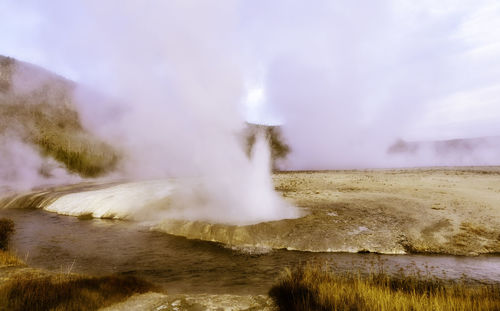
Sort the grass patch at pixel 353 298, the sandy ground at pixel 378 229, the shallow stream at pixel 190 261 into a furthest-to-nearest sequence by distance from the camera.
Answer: the sandy ground at pixel 378 229 < the shallow stream at pixel 190 261 < the grass patch at pixel 353 298

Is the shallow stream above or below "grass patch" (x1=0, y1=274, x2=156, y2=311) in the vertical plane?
below

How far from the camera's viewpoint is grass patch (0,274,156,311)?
6.29 m

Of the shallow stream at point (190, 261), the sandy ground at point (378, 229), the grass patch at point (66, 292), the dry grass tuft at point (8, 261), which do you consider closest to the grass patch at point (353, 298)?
the shallow stream at point (190, 261)

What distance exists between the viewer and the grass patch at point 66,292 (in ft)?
20.6

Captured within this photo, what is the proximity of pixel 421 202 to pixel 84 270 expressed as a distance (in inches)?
820

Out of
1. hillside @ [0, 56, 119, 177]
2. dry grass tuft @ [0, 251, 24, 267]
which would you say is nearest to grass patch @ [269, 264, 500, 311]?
dry grass tuft @ [0, 251, 24, 267]

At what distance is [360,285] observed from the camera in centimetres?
684

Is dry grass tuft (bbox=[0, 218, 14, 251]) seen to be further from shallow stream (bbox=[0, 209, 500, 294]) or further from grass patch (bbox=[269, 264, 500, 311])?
grass patch (bbox=[269, 264, 500, 311])

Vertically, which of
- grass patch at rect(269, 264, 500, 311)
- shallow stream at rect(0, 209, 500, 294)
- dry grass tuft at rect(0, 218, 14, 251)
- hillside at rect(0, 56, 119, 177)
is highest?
hillside at rect(0, 56, 119, 177)

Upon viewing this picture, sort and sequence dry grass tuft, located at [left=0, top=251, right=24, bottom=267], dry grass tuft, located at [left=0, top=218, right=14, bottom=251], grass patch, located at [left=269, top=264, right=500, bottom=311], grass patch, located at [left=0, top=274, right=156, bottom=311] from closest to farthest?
grass patch, located at [left=269, top=264, right=500, bottom=311] < grass patch, located at [left=0, top=274, right=156, bottom=311] < dry grass tuft, located at [left=0, top=251, right=24, bottom=267] < dry grass tuft, located at [left=0, top=218, right=14, bottom=251]

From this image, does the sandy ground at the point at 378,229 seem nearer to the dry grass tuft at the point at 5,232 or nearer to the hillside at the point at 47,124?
the dry grass tuft at the point at 5,232

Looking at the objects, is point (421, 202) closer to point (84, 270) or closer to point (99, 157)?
point (84, 270)

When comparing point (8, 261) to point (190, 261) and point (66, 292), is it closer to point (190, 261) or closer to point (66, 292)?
point (66, 292)

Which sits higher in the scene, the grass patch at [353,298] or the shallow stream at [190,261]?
the grass patch at [353,298]
